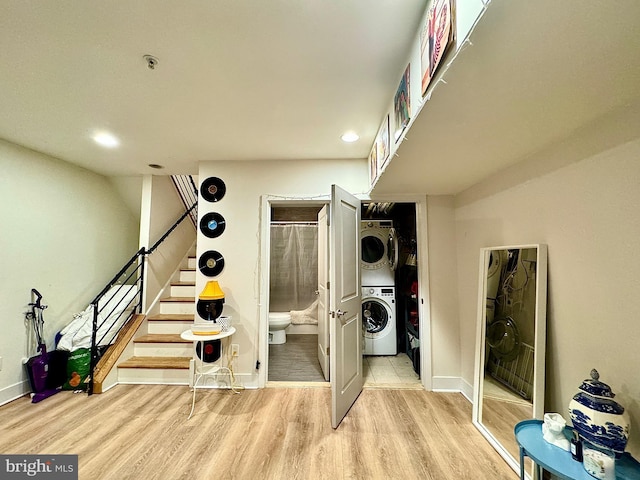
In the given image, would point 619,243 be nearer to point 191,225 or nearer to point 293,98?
point 293,98

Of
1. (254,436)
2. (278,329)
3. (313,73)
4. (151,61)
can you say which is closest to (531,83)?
(313,73)

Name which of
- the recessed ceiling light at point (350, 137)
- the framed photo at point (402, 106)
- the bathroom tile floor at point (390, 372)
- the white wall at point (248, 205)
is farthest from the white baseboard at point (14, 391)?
the framed photo at point (402, 106)

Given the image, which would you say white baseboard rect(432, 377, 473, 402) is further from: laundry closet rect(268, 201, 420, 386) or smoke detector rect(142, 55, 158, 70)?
smoke detector rect(142, 55, 158, 70)

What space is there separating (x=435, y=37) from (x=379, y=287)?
309cm

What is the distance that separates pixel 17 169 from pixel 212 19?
9.13 feet

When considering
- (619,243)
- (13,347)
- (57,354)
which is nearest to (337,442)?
(619,243)

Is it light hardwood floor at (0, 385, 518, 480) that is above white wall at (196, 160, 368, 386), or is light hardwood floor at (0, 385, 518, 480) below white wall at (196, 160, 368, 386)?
below

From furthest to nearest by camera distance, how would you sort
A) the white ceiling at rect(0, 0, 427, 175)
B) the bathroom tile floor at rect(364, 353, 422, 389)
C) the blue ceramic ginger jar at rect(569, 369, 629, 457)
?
the bathroom tile floor at rect(364, 353, 422, 389), the white ceiling at rect(0, 0, 427, 175), the blue ceramic ginger jar at rect(569, 369, 629, 457)

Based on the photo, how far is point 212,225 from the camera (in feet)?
9.44

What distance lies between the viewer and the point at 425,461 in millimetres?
1718

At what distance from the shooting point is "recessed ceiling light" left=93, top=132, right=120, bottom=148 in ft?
7.69

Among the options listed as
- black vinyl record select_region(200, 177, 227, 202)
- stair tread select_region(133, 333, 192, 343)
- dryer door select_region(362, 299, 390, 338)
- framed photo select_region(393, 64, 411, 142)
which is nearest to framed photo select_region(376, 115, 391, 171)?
framed photo select_region(393, 64, 411, 142)

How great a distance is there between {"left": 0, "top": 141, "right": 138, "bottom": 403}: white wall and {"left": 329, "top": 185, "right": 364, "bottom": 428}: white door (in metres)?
2.98

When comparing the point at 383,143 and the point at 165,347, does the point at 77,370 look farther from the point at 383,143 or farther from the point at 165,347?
the point at 383,143
